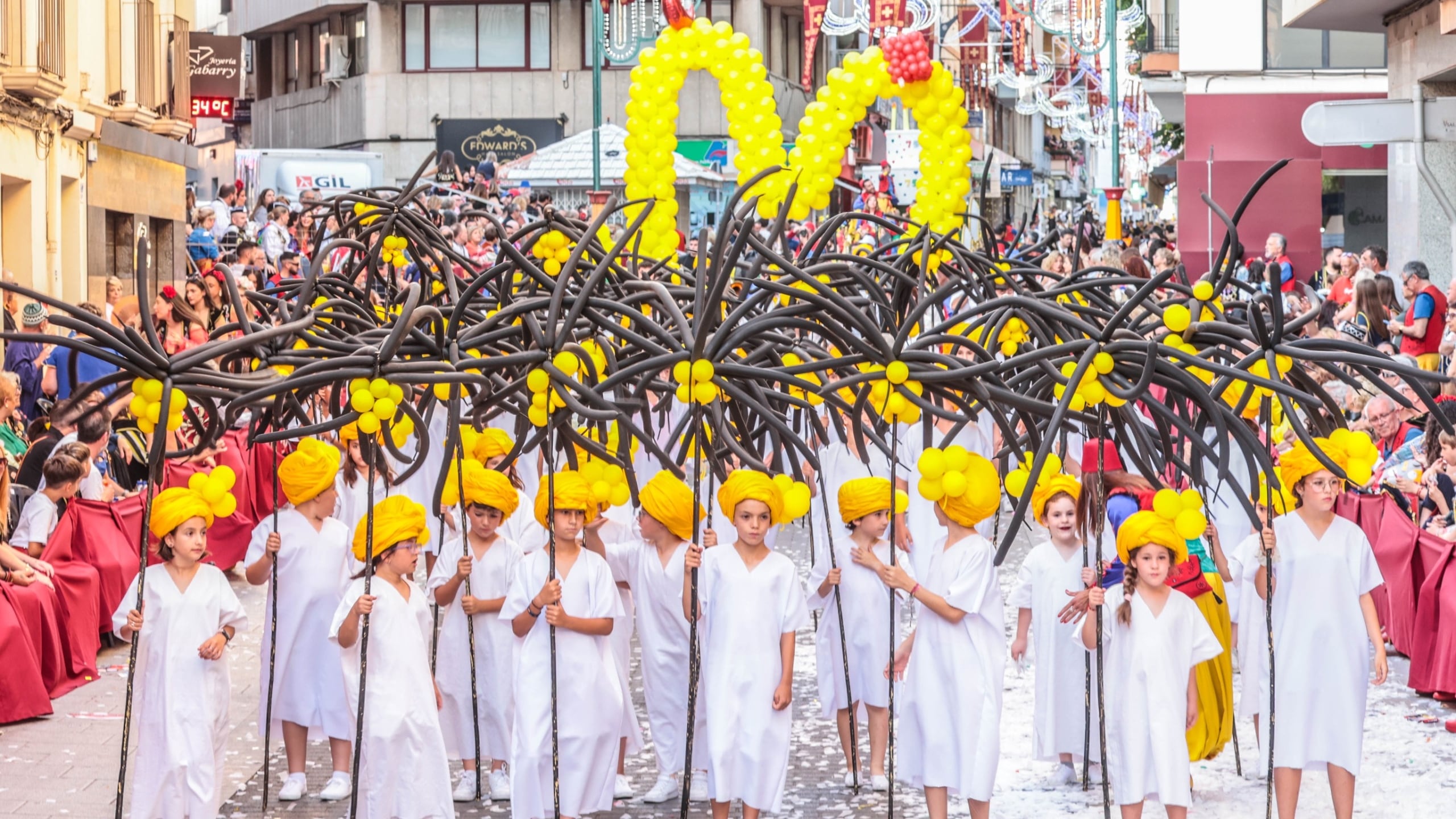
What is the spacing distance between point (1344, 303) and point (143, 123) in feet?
44.9

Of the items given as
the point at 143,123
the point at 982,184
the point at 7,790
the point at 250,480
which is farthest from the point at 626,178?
the point at 143,123

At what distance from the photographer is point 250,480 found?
14789 mm

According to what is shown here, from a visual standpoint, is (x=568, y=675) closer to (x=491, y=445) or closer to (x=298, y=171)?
(x=491, y=445)

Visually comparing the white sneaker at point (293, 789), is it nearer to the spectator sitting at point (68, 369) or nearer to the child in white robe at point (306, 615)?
the child in white robe at point (306, 615)

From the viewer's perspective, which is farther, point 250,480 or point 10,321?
point 10,321

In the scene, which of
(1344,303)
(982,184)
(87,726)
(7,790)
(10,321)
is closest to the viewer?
(7,790)

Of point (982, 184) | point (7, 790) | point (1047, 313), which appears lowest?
point (7, 790)

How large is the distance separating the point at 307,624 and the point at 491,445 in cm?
133

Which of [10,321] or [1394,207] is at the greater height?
[1394,207]

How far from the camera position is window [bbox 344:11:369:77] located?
45.8 meters

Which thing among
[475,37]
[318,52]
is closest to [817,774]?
[475,37]

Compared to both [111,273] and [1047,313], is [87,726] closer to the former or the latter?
[1047,313]

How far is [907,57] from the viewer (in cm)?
1420

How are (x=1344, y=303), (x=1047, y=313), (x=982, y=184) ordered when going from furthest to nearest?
(x=1344, y=303) → (x=982, y=184) → (x=1047, y=313)
